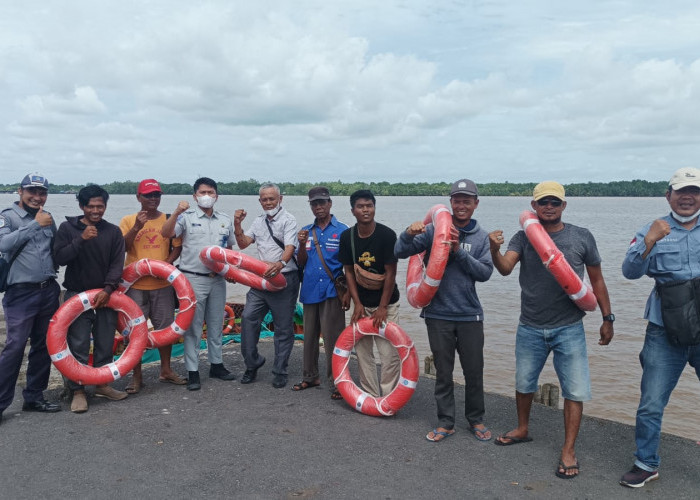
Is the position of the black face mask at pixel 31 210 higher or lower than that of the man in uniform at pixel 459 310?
higher

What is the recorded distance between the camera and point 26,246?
495cm

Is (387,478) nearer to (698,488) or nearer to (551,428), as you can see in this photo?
(551,428)

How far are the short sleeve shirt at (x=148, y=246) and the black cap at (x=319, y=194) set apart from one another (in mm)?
1581

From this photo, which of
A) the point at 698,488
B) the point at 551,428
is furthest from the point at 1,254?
the point at 698,488

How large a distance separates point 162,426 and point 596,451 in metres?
3.54

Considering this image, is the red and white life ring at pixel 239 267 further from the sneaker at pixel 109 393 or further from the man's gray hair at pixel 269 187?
the sneaker at pixel 109 393

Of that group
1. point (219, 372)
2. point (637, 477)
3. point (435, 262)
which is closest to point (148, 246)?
point (219, 372)

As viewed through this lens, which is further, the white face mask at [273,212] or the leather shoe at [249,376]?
the leather shoe at [249,376]

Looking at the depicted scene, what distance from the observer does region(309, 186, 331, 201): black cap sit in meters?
5.53

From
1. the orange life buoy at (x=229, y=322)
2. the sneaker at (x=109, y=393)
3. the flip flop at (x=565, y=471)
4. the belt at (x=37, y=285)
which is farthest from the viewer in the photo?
the orange life buoy at (x=229, y=322)

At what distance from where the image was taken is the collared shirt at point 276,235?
5.81m

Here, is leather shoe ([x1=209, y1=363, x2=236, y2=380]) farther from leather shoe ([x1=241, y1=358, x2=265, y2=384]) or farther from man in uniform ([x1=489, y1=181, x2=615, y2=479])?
man in uniform ([x1=489, y1=181, x2=615, y2=479])

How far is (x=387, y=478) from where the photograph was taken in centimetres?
393

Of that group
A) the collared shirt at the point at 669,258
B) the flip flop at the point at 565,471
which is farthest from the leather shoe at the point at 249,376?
the collared shirt at the point at 669,258
